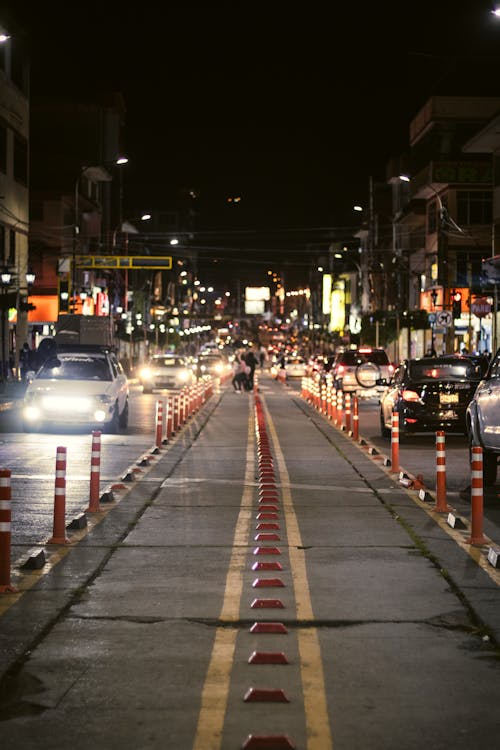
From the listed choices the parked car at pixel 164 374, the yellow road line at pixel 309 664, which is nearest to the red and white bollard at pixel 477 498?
the yellow road line at pixel 309 664

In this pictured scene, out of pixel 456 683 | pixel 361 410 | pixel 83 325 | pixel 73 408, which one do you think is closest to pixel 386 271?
pixel 83 325

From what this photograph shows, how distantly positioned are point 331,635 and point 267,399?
139 ft

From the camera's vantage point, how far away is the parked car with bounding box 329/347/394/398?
140 ft

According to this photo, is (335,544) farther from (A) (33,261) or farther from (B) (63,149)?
(B) (63,149)

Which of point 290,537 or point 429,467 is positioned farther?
point 429,467

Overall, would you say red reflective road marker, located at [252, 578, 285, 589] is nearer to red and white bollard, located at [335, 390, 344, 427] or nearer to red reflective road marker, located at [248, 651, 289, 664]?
red reflective road marker, located at [248, 651, 289, 664]

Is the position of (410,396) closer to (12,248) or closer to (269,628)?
(269,628)

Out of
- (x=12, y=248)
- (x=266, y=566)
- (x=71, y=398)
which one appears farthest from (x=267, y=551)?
(x=12, y=248)

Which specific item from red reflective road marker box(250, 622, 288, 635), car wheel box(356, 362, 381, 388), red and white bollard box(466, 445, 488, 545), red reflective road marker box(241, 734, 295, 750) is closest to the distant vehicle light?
red and white bollard box(466, 445, 488, 545)

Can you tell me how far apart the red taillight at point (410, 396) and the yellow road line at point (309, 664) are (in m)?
12.2

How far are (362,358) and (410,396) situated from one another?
20414 millimetres

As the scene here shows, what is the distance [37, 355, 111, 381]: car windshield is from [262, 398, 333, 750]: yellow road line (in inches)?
604

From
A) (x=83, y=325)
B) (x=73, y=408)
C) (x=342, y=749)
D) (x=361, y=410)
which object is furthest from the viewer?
(x=83, y=325)

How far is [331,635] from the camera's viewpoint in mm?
8367
